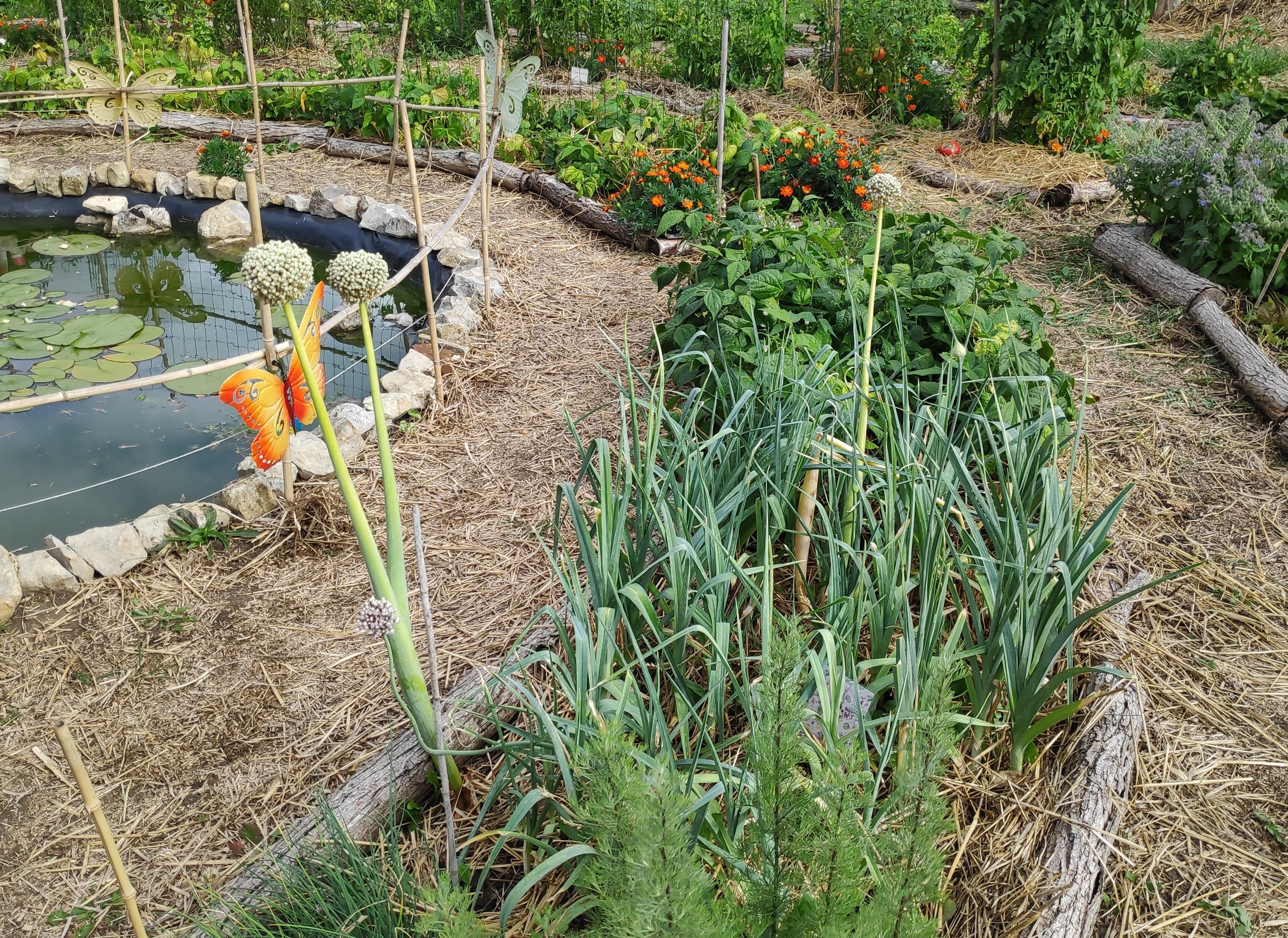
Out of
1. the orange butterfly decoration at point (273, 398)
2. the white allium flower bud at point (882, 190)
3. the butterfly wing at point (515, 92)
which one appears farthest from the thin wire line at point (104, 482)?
the white allium flower bud at point (882, 190)

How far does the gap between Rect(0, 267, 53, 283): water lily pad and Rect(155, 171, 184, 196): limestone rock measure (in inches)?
42.0

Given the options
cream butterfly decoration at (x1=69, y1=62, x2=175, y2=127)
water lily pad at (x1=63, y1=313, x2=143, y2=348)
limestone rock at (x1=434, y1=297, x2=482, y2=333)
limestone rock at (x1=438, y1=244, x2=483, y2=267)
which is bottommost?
water lily pad at (x1=63, y1=313, x2=143, y2=348)

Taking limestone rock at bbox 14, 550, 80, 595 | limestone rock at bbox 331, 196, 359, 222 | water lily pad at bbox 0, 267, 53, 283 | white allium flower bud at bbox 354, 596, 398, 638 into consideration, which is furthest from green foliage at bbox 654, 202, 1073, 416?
water lily pad at bbox 0, 267, 53, 283

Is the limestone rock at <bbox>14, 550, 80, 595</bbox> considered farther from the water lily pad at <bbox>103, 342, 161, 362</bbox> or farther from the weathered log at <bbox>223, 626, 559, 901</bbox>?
the water lily pad at <bbox>103, 342, 161, 362</bbox>

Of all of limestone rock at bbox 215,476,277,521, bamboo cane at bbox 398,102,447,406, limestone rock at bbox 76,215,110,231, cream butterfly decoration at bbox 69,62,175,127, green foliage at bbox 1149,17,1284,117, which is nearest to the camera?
limestone rock at bbox 215,476,277,521

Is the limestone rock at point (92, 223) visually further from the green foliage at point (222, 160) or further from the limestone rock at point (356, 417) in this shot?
the limestone rock at point (356, 417)

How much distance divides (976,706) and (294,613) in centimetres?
188

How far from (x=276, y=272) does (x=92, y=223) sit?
19.3ft

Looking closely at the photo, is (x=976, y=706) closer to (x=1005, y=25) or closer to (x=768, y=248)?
(x=768, y=248)

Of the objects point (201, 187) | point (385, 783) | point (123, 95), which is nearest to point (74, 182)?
point (201, 187)

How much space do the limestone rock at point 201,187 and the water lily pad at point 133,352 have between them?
1.93m

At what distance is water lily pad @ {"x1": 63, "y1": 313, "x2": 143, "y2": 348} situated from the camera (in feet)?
15.5

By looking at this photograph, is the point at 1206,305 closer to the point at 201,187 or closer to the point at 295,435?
the point at 295,435

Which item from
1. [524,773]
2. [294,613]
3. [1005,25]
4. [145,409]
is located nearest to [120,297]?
[145,409]
